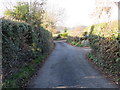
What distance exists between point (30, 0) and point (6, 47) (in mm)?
9221

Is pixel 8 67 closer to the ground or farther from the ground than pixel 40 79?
farther from the ground

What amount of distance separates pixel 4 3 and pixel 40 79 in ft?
34.7

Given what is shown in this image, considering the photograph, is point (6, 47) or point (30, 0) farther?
point (30, 0)

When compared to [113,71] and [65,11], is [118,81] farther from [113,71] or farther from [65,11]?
[65,11]

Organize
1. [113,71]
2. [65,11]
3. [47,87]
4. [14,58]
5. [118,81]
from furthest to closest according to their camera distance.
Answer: [65,11] → [113,71] → [14,58] → [118,81] → [47,87]

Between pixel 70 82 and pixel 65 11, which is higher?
pixel 65 11

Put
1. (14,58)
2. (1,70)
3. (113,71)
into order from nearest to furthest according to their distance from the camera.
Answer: (1,70)
(14,58)
(113,71)

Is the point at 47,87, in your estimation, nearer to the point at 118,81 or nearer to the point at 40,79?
→ the point at 40,79

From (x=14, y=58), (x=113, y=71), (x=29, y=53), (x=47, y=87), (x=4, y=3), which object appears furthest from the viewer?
(x=4, y=3)

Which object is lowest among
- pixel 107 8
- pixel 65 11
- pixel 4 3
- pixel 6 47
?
pixel 6 47

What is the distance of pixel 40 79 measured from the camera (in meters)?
4.98

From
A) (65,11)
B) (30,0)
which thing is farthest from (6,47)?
(65,11)

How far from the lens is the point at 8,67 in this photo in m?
4.34

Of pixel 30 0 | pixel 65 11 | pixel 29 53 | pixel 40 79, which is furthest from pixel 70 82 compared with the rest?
pixel 65 11
